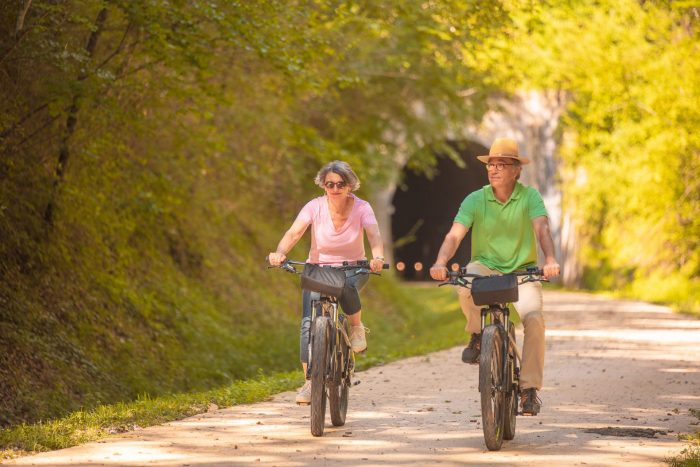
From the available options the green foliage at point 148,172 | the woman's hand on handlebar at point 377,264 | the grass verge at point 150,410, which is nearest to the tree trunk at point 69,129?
the green foliage at point 148,172

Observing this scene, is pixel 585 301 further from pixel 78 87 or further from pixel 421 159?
pixel 78 87

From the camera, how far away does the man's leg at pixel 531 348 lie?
8.55 metres

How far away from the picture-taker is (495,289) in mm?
8219

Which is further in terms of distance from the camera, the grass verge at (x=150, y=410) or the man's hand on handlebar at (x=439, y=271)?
the grass verge at (x=150, y=410)

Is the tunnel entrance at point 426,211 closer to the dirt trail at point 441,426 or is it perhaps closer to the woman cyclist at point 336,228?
the dirt trail at point 441,426

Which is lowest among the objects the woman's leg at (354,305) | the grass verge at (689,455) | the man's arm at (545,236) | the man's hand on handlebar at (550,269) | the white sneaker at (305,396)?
the grass verge at (689,455)

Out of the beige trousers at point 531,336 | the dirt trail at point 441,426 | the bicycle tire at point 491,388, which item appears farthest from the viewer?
the beige trousers at point 531,336

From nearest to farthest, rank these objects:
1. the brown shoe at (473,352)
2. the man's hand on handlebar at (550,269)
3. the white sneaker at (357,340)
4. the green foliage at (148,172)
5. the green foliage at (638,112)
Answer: the man's hand on handlebar at (550,269) → the brown shoe at (473,352) → the white sneaker at (357,340) → the green foliage at (148,172) → the green foliage at (638,112)

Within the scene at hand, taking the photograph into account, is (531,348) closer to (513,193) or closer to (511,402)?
(511,402)

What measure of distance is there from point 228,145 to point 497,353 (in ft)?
36.9

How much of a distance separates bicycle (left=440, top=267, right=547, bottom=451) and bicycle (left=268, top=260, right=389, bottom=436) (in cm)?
71

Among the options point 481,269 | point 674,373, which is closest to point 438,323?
point 674,373

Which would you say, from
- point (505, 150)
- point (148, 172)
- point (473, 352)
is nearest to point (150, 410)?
point (473, 352)

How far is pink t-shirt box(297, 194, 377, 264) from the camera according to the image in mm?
9141
